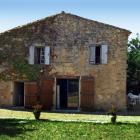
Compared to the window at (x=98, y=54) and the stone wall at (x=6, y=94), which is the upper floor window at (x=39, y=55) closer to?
the stone wall at (x=6, y=94)

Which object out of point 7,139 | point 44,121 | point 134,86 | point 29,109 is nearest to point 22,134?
point 7,139

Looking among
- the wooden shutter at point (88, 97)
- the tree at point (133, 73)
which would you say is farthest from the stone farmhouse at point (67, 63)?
the tree at point (133, 73)

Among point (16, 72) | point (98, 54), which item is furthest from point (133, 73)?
point (16, 72)

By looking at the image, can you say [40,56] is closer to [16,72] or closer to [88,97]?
[16,72]

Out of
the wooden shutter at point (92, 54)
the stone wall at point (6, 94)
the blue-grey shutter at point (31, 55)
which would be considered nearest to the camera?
the wooden shutter at point (92, 54)

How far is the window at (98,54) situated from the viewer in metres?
29.9

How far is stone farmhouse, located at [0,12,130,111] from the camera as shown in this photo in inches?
1174

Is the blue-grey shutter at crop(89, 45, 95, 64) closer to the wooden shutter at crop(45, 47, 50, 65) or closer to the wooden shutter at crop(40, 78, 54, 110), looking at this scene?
the wooden shutter at crop(45, 47, 50, 65)

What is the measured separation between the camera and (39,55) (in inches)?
1208

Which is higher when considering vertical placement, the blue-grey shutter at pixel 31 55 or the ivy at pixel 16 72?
the blue-grey shutter at pixel 31 55

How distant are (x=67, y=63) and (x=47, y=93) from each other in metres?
2.13

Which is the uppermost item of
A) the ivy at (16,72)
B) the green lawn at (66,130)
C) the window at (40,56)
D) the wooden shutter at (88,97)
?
the window at (40,56)

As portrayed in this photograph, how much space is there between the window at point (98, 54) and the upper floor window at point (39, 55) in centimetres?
256

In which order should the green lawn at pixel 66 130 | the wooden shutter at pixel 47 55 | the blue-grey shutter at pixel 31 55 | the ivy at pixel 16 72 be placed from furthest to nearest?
1. the blue-grey shutter at pixel 31 55
2. the wooden shutter at pixel 47 55
3. the ivy at pixel 16 72
4. the green lawn at pixel 66 130
